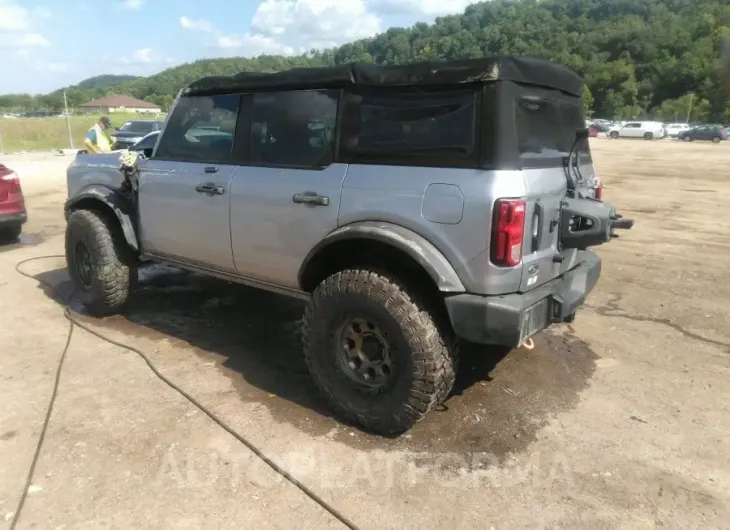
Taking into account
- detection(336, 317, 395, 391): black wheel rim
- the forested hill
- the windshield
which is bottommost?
detection(336, 317, 395, 391): black wheel rim

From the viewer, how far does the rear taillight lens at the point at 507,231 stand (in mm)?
2994

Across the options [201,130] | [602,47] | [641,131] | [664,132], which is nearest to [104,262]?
[201,130]

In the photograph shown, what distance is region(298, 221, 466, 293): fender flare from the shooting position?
10.4 ft

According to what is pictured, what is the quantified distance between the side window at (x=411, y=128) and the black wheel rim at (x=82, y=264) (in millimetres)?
3141

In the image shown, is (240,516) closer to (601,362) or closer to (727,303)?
(601,362)

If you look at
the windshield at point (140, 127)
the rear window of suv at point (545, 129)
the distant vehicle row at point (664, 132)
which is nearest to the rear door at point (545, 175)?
the rear window of suv at point (545, 129)

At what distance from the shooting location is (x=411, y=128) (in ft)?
11.0

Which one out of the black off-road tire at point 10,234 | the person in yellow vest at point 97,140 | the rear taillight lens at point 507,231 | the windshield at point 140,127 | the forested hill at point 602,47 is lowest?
the black off-road tire at point 10,234

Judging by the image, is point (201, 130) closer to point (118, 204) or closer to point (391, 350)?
point (118, 204)

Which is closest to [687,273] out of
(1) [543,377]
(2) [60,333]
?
(1) [543,377]

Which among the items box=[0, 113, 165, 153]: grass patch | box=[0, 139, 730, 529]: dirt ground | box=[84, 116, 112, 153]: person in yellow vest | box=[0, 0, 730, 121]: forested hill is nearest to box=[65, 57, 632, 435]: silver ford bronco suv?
box=[0, 139, 730, 529]: dirt ground

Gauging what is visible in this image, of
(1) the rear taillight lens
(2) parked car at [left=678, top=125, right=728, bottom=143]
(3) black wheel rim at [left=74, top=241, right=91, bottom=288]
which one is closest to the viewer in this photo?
(1) the rear taillight lens

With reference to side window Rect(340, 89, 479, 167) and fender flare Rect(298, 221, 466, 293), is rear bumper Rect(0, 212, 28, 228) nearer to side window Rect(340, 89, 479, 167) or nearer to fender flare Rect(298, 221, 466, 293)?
side window Rect(340, 89, 479, 167)

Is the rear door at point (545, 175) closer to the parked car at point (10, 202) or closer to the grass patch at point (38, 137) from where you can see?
the parked car at point (10, 202)
